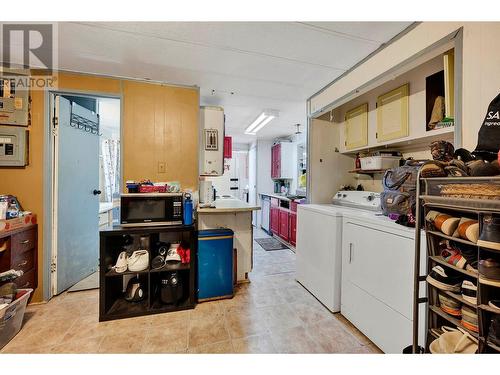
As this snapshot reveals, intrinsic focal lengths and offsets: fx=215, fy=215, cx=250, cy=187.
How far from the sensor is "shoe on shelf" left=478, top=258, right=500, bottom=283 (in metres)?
0.79

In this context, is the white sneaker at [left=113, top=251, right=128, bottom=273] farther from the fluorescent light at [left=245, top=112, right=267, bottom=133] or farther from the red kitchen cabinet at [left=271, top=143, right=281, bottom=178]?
the red kitchen cabinet at [left=271, top=143, right=281, bottom=178]

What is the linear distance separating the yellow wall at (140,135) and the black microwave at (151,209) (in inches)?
18.7

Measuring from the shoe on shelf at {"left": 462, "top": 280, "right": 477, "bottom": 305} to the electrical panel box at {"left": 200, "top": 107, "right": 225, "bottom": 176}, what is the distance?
7.73ft

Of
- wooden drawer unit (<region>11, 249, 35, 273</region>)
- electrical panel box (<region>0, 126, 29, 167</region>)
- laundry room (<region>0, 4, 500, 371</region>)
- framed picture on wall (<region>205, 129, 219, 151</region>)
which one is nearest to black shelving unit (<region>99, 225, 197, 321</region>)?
laundry room (<region>0, 4, 500, 371</region>)

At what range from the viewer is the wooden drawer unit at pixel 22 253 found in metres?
1.94

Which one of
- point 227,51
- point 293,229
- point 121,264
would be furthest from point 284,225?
point 227,51

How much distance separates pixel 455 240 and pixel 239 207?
1.80 m

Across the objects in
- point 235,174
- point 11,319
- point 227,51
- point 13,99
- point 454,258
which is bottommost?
point 11,319

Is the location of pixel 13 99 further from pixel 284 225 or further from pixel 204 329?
pixel 284 225

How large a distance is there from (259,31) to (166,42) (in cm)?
80

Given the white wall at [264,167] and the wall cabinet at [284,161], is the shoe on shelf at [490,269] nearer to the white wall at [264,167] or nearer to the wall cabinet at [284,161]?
the wall cabinet at [284,161]

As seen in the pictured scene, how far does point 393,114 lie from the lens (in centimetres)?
218

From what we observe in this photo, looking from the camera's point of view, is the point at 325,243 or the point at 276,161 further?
the point at 276,161
